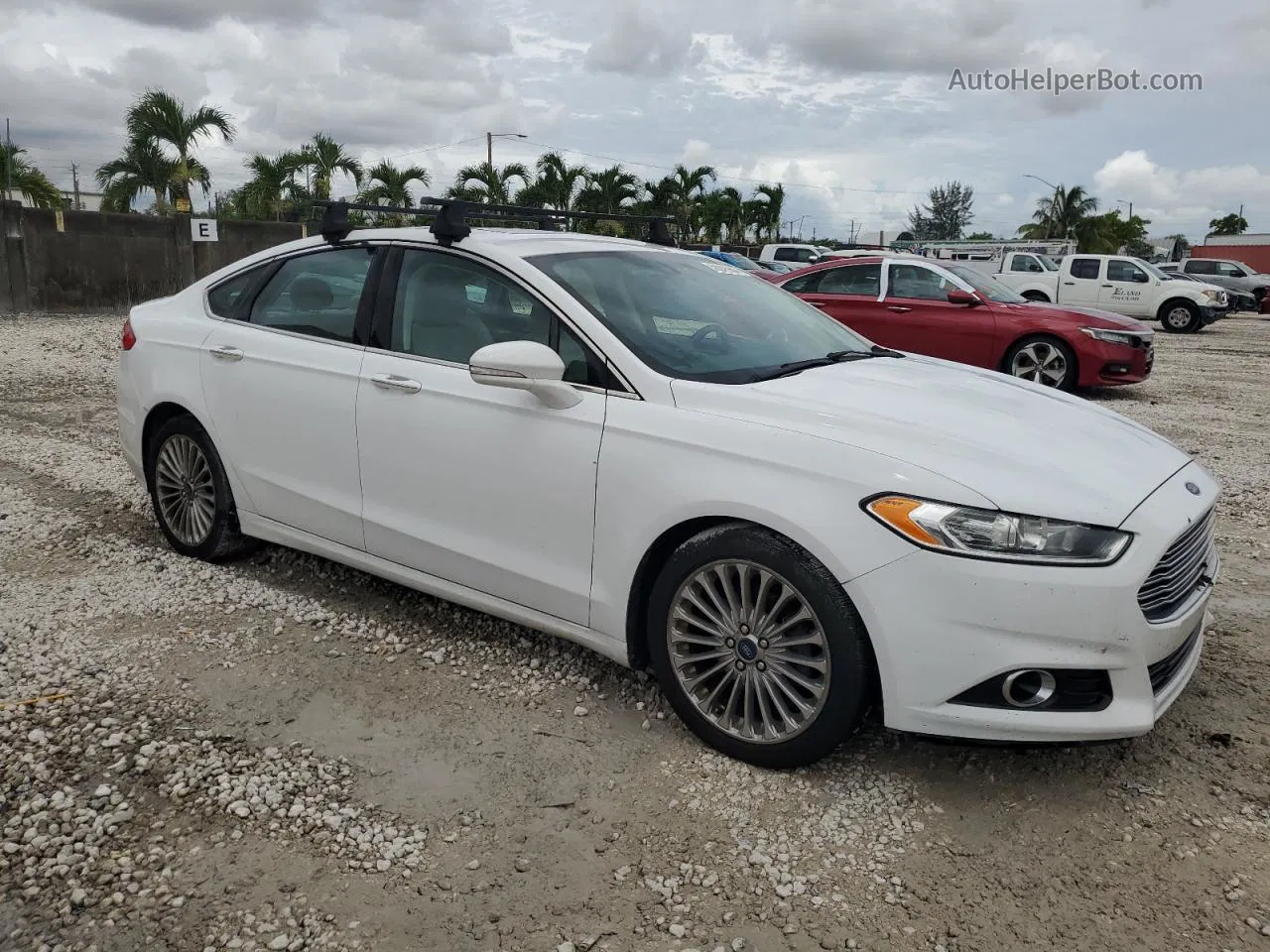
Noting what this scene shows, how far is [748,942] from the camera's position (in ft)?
7.70

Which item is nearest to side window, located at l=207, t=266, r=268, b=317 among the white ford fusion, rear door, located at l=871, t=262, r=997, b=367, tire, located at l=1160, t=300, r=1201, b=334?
the white ford fusion

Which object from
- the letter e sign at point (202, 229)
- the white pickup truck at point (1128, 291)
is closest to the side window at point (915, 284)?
the white pickup truck at point (1128, 291)

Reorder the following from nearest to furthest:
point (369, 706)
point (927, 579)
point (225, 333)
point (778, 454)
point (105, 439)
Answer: point (927, 579), point (778, 454), point (369, 706), point (225, 333), point (105, 439)

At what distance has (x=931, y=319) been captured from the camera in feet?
36.0

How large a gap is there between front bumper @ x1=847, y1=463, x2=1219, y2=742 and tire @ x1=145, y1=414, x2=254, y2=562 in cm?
307

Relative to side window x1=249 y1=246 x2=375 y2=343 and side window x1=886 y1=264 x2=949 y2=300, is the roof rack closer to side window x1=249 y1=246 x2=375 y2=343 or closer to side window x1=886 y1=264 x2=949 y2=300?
side window x1=249 y1=246 x2=375 y2=343

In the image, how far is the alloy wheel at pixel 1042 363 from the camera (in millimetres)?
10617

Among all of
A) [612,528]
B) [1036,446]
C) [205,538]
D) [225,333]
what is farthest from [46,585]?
[1036,446]

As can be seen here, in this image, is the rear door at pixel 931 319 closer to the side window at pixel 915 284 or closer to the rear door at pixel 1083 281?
the side window at pixel 915 284

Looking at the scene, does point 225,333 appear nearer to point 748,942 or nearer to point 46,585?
point 46,585

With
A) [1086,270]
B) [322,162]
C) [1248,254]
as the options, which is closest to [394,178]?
[322,162]

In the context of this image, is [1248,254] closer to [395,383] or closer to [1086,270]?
[1086,270]

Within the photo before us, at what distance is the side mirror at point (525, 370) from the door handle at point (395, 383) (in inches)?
18.8

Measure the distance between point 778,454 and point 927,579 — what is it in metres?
0.54
